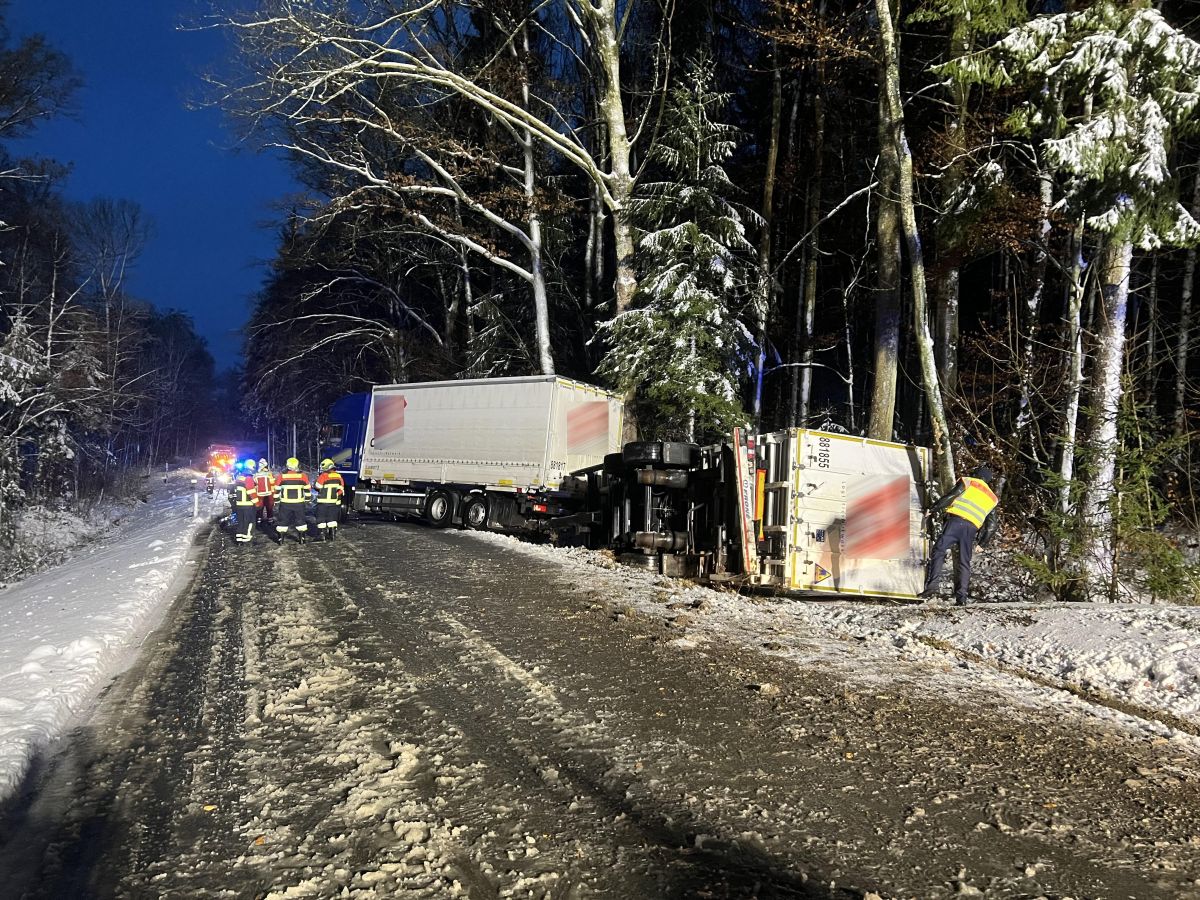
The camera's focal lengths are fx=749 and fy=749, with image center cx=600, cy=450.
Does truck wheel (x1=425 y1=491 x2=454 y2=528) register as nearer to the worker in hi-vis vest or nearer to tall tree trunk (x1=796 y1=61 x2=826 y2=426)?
tall tree trunk (x1=796 y1=61 x2=826 y2=426)

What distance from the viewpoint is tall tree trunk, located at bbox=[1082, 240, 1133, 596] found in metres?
8.33

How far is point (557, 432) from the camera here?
15.6 meters

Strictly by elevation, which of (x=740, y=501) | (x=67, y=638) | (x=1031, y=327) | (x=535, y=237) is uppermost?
(x=535, y=237)

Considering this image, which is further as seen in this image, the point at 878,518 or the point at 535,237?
the point at 535,237

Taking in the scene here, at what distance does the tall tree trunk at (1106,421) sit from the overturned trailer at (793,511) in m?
1.90

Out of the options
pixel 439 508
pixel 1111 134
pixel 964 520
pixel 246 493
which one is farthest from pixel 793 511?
pixel 439 508

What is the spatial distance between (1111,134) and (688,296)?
892 centimetres

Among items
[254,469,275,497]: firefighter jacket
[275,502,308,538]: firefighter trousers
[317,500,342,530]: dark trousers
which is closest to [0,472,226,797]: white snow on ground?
[275,502,308,538]: firefighter trousers

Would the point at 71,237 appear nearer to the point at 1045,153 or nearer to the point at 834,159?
Result: the point at 834,159

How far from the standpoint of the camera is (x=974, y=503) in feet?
28.2

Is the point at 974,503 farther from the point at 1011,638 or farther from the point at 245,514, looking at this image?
the point at 245,514

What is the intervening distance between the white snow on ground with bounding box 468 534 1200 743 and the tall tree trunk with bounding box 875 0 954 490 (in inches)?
136

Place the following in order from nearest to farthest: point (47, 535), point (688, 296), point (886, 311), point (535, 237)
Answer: point (886, 311) < point (688, 296) < point (535, 237) < point (47, 535)

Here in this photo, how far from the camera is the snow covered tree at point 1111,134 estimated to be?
810cm
